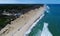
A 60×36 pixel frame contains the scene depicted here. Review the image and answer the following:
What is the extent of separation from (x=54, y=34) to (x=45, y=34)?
36.1 inches

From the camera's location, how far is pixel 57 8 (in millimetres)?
24734

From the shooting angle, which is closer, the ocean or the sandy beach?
the sandy beach

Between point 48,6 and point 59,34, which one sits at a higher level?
point 59,34

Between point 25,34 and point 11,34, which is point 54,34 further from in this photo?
point 11,34

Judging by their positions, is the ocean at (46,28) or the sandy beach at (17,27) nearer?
the sandy beach at (17,27)

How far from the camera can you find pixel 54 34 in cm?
1051

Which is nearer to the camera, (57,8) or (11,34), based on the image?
(11,34)

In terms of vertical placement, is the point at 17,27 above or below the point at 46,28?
above

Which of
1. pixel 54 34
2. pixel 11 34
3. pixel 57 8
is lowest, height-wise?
pixel 57 8

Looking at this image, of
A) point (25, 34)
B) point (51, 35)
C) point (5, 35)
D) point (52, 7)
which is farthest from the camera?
point (52, 7)

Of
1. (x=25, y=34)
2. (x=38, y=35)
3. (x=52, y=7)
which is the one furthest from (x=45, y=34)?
(x=52, y=7)

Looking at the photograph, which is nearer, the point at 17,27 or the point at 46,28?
the point at 17,27

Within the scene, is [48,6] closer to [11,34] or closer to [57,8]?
Result: [57,8]

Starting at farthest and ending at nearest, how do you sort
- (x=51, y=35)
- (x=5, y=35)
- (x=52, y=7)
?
(x=52, y=7) < (x=51, y=35) < (x=5, y=35)
